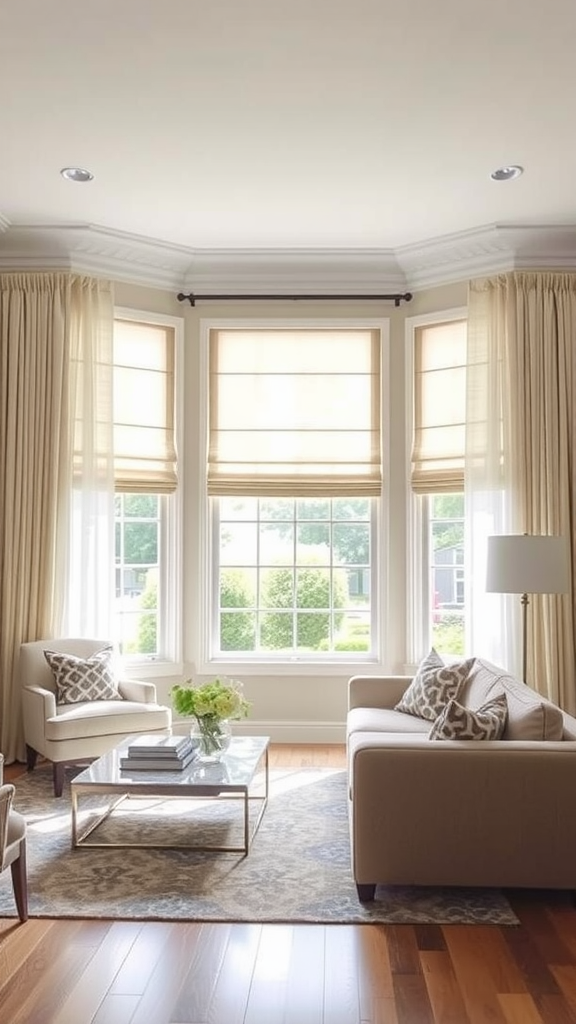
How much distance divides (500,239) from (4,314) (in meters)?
3.32

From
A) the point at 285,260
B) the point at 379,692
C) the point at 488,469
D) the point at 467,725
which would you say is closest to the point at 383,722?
the point at 379,692

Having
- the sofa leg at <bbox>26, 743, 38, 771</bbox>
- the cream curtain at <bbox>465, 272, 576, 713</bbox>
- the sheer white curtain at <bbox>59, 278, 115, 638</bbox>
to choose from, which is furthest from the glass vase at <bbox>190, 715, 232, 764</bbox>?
the cream curtain at <bbox>465, 272, 576, 713</bbox>

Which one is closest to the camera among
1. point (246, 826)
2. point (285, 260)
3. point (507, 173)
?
point (246, 826)

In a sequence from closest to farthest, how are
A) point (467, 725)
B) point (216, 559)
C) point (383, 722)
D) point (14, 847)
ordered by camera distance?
point (14, 847)
point (467, 725)
point (383, 722)
point (216, 559)

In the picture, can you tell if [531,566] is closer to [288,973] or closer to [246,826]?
[246,826]

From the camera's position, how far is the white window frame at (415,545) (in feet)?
20.1

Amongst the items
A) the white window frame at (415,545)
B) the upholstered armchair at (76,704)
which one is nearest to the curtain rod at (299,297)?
the white window frame at (415,545)

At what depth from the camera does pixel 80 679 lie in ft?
17.2

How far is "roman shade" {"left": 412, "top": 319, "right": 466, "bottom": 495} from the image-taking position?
6027 mm

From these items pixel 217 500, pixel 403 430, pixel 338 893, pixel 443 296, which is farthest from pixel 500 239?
pixel 338 893

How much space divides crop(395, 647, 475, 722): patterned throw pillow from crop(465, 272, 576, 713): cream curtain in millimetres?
944

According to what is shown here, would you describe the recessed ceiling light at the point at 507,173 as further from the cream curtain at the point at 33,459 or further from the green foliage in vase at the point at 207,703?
the green foliage in vase at the point at 207,703

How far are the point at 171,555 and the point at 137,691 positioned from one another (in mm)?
1207

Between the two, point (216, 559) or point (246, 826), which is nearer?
point (246, 826)
